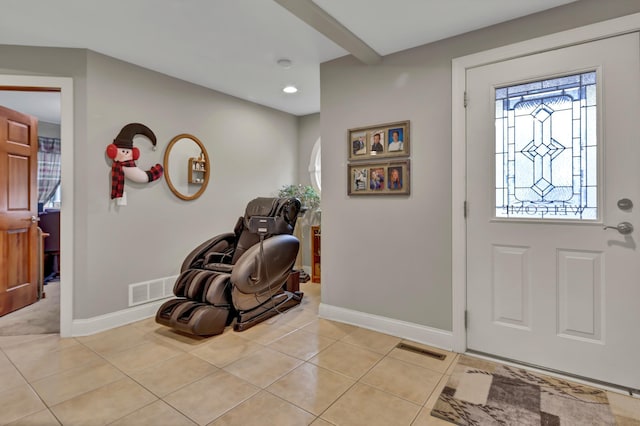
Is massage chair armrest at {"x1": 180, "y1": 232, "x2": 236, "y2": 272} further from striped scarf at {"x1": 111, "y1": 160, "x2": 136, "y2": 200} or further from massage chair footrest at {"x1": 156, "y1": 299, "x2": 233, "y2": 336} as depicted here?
striped scarf at {"x1": 111, "y1": 160, "x2": 136, "y2": 200}

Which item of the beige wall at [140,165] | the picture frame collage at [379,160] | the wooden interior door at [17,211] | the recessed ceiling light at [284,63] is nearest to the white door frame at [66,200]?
the beige wall at [140,165]

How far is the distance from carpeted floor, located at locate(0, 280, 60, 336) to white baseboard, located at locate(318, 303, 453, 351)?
2450mm

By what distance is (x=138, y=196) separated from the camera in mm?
3203

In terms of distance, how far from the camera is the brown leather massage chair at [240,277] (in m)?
2.77

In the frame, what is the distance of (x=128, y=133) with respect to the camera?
3.06 m

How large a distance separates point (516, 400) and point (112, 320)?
10.4ft

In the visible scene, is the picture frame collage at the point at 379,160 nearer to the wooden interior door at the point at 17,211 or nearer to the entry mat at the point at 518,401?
the entry mat at the point at 518,401

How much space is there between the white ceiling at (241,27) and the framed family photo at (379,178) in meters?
0.92

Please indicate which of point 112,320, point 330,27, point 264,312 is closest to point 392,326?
point 264,312

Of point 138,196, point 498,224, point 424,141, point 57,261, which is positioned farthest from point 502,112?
point 57,261

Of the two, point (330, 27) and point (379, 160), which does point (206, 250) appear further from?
point (330, 27)

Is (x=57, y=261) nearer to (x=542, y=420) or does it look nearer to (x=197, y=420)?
(x=197, y=420)

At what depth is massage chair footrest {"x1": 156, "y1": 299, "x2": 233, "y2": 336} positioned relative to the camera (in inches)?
104

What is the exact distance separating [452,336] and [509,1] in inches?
90.6
